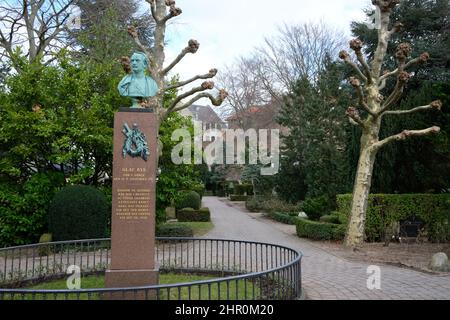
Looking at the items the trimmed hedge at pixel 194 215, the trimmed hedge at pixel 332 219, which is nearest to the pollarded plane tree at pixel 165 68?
the trimmed hedge at pixel 332 219

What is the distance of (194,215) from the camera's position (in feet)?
82.9

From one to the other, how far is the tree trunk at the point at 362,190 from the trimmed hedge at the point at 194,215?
457 inches

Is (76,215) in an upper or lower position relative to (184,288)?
upper

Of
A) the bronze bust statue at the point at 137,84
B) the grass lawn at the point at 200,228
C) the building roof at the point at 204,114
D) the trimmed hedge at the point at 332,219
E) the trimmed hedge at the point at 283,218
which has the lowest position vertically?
the grass lawn at the point at 200,228

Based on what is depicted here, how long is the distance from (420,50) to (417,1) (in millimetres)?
3445

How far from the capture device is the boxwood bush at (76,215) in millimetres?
14242

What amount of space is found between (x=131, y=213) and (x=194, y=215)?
17.8 meters

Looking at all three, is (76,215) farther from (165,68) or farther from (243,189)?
(243,189)

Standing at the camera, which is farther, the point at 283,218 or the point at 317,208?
the point at 283,218

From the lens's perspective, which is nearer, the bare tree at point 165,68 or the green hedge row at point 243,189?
the bare tree at point 165,68

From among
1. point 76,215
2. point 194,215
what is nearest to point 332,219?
point 194,215

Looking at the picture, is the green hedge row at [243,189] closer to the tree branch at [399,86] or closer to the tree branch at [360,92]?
the tree branch at [360,92]

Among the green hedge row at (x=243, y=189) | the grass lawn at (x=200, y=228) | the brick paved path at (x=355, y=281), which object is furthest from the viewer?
the green hedge row at (x=243, y=189)
